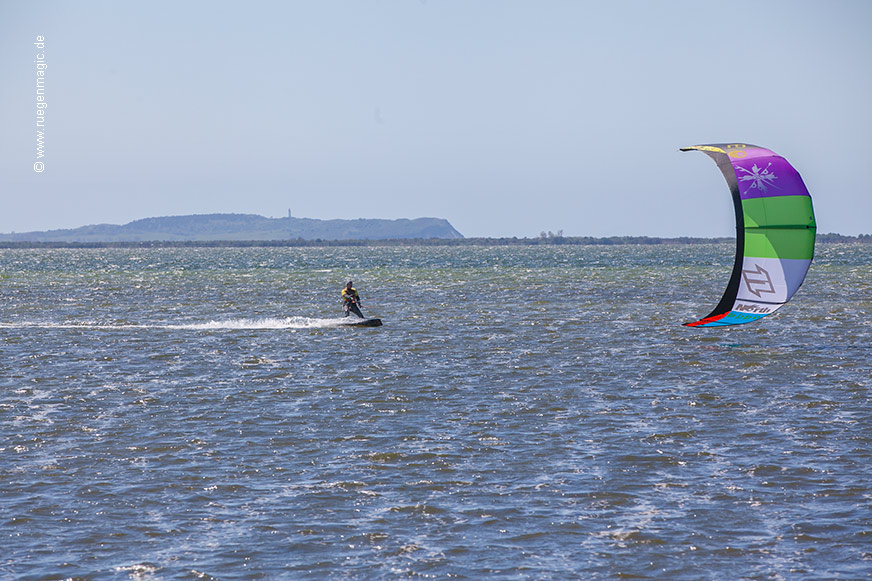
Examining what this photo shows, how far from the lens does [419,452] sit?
18.8 metres

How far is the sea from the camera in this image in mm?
13203

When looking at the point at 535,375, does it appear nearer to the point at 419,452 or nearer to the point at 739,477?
the point at 419,452

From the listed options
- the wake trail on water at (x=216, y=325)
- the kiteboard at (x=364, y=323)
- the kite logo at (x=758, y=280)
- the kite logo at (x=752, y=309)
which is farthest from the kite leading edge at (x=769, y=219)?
the wake trail on water at (x=216, y=325)

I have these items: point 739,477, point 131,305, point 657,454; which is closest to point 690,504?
point 739,477

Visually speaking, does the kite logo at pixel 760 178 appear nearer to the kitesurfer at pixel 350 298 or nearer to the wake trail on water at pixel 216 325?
the kitesurfer at pixel 350 298

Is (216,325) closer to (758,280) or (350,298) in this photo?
(350,298)

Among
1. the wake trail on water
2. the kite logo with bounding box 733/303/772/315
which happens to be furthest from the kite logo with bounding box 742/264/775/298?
the wake trail on water

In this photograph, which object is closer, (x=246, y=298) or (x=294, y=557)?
(x=294, y=557)

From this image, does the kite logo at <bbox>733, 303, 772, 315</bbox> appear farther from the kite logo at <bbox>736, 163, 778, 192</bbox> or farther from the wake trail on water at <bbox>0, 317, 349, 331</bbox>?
the wake trail on water at <bbox>0, 317, 349, 331</bbox>

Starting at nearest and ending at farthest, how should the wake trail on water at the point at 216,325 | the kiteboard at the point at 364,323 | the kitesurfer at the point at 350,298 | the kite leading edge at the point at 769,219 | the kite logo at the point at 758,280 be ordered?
1. the kite leading edge at the point at 769,219
2. the kite logo at the point at 758,280
3. the kitesurfer at the point at 350,298
4. the kiteboard at the point at 364,323
5. the wake trail on water at the point at 216,325

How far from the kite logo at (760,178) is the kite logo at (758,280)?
2526mm

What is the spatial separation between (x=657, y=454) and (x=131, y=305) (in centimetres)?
4874

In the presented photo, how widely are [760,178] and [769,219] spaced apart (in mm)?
1278

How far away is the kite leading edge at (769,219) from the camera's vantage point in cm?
3080
